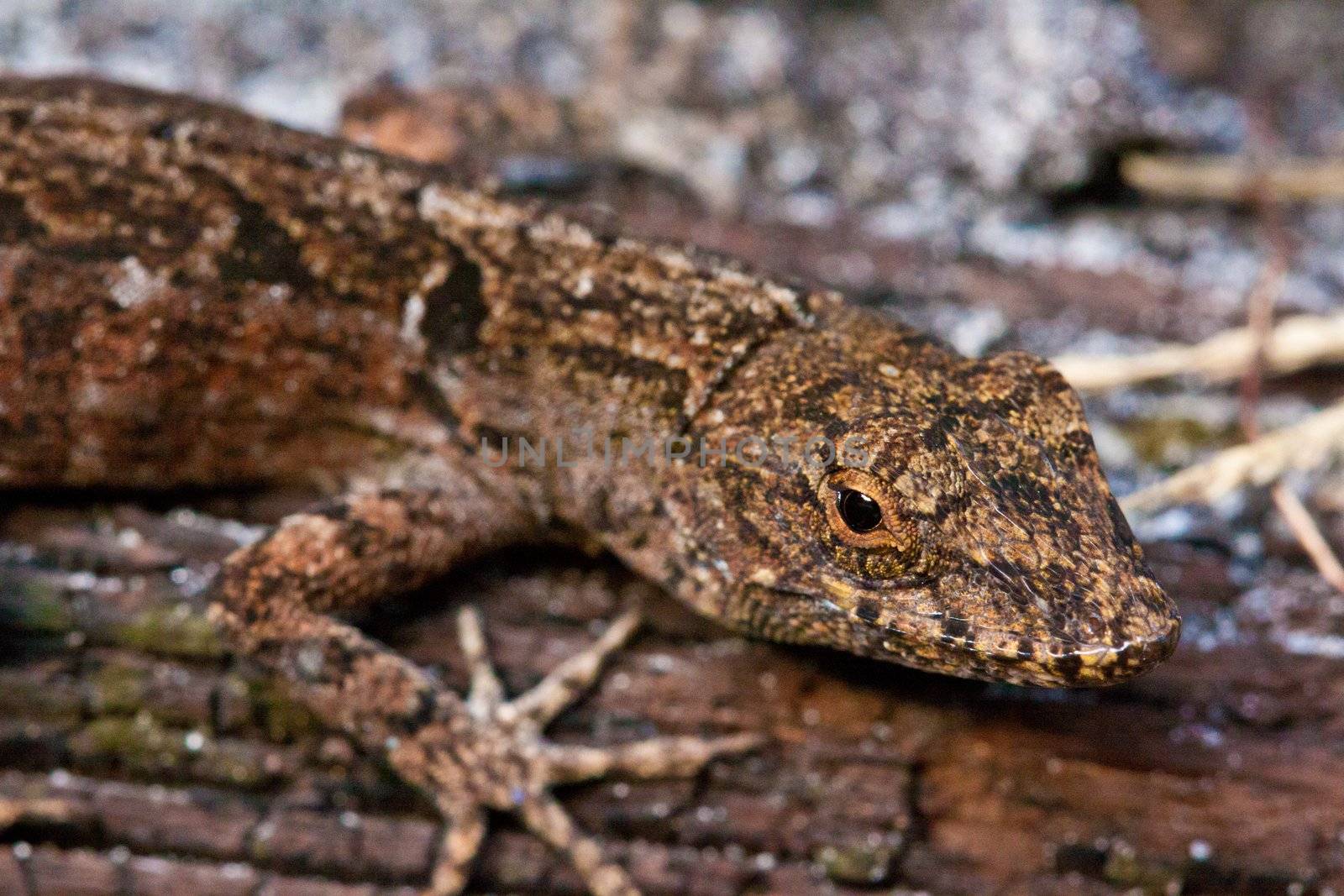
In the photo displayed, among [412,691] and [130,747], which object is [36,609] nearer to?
[130,747]

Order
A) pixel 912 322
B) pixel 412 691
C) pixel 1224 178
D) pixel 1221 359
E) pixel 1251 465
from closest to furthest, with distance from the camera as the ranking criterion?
pixel 412 691 < pixel 1251 465 < pixel 1221 359 < pixel 912 322 < pixel 1224 178

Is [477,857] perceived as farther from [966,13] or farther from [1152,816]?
[966,13]

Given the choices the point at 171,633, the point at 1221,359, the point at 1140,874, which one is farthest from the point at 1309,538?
the point at 171,633

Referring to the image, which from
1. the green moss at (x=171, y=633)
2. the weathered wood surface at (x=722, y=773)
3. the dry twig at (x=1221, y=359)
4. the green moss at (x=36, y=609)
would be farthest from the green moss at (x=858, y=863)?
the green moss at (x=36, y=609)

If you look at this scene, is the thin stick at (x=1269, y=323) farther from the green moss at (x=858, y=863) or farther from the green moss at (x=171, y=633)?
the green moss at (x=171, y=633)

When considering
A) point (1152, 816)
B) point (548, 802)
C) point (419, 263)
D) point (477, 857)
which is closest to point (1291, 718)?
point (1152, 816)

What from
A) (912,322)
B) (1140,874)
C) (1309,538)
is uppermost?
(912,322)

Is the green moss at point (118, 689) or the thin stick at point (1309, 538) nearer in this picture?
the green moss at point (118, 689)
